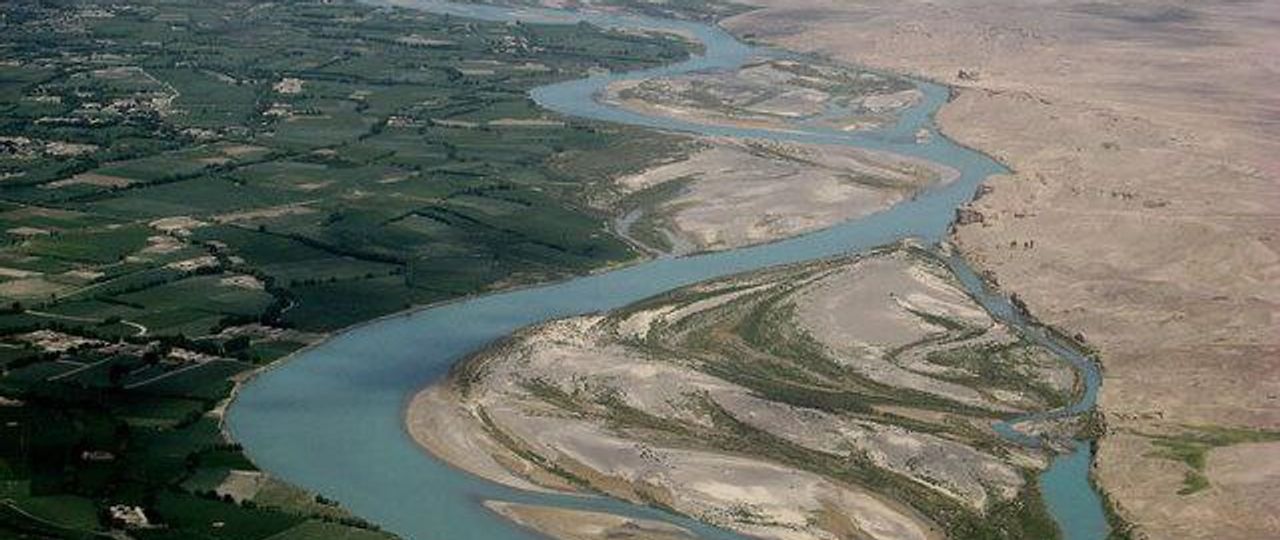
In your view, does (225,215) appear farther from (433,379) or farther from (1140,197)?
(1140,197)

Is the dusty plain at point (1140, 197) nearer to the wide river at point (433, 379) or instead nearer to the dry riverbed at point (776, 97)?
the wide river at point (433, 379)

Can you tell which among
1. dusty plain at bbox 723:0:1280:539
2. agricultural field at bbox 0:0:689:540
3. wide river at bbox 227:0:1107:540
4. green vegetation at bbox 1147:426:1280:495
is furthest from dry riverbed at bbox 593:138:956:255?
green vegetation at bbox 1147:426:1280:495

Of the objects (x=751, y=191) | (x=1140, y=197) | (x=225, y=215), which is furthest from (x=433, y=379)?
(x=1140, y=197)

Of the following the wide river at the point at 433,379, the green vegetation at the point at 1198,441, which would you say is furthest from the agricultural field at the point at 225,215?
the green vegetation at the point at 1198,441

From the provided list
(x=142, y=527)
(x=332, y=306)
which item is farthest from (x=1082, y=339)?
(x=142, y=527)

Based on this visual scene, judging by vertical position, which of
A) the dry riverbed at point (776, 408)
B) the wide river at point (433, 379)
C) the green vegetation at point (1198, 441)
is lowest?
the wide river at point (433, 379)

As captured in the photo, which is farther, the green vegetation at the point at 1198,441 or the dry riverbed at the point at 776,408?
the green vegetation at the point at 1198,441

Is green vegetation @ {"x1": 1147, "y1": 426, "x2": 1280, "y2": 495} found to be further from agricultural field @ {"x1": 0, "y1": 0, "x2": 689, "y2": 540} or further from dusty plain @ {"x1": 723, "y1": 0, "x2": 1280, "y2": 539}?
agricultural field @ {"x1": 0, "y1": 0, "x2": 689, "y2": 540}
